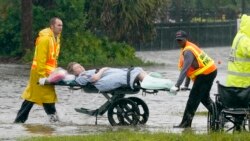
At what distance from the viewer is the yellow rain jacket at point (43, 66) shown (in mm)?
16312

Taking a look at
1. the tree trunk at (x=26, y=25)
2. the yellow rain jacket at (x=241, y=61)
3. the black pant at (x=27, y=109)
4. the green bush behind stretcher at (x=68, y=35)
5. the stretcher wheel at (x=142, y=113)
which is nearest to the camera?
the yellow rain jacket at (x=241, y=61)

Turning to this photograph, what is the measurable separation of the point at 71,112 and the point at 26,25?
16226 mm

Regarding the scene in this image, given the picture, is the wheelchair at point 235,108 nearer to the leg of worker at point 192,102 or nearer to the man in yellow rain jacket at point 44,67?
the leg of worker at point 192,102

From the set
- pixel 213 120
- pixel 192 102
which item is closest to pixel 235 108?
pixel 213 120

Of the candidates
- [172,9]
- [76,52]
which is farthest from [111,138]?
[172,9]

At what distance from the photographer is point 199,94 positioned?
15727mm

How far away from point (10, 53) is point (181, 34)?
74.4 ft

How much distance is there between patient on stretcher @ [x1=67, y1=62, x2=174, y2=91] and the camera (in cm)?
1539

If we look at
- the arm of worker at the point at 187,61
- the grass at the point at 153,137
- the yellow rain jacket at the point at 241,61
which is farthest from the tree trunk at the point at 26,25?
the grass at the point at 153,137

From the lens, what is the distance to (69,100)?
23047mm

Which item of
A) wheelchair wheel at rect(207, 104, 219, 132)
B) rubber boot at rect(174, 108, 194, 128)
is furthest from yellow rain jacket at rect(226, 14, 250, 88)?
rubber boot at rect(174, 108, 194, 128)

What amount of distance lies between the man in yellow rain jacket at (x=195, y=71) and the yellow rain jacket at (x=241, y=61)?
1035 mm

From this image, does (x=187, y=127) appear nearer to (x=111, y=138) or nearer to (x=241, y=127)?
(x=241, y=127)

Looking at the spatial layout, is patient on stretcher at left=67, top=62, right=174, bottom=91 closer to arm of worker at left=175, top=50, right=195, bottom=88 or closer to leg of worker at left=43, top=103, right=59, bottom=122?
arm of worker at left=175, top=50, right=195, bottom=88
